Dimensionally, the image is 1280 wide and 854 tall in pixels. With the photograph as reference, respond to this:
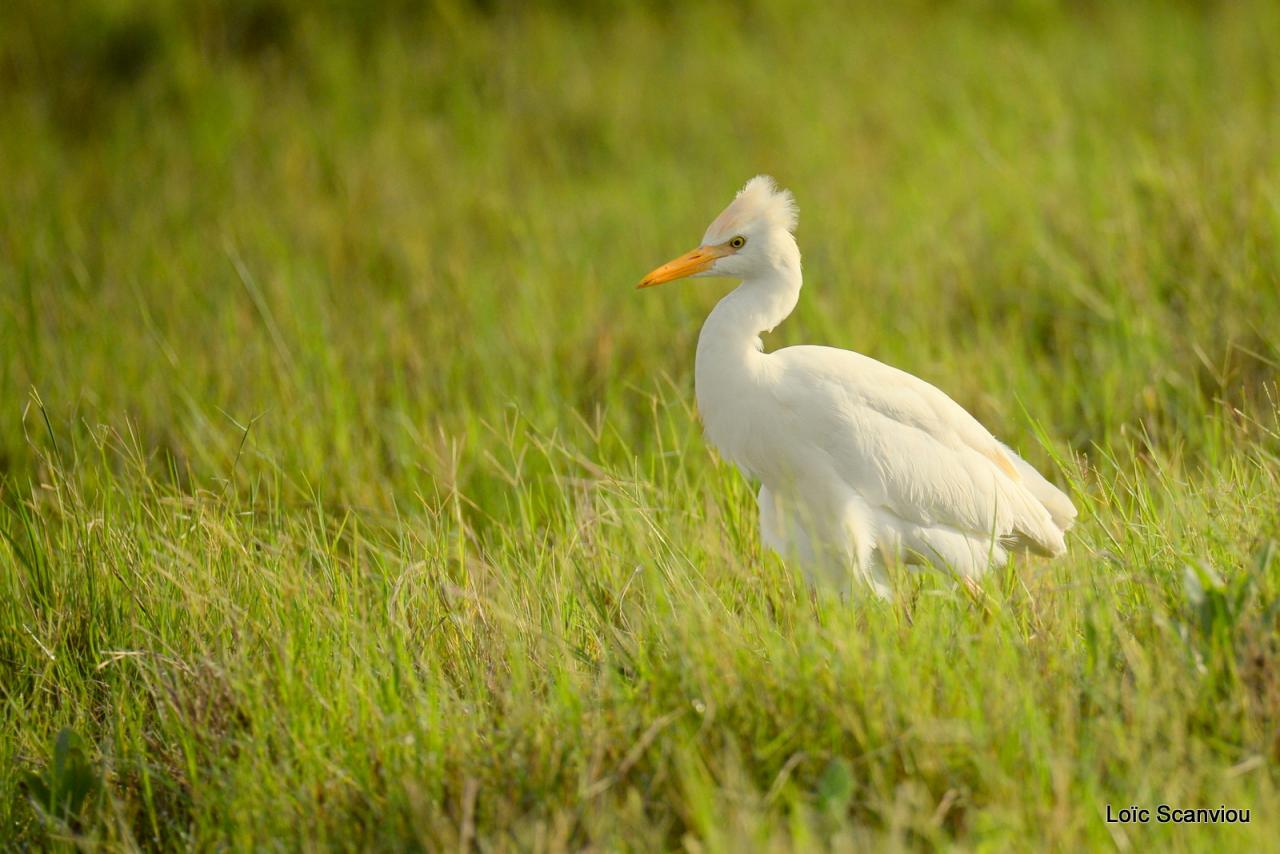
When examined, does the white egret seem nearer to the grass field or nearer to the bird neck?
the bird neck

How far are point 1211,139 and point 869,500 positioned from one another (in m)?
3.98

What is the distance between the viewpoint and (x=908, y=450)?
3463 millimetres

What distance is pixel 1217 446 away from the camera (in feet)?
12.2

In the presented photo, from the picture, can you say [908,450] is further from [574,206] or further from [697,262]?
[574,206]

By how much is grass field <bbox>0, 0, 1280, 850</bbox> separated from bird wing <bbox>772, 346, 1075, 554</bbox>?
8.2 inches

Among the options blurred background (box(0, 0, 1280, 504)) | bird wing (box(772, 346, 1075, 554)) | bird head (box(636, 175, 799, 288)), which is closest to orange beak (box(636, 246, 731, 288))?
bird head (box(636, 175, 799, 288))

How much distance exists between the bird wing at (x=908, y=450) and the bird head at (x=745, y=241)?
268 mm

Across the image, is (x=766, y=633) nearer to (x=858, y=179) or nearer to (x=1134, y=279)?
(x=1134, y=279)

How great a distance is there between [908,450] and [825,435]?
0.23 m

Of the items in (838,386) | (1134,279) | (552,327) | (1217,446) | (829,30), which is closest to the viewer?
(838,386)

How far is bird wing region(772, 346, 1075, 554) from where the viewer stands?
11.2 feet

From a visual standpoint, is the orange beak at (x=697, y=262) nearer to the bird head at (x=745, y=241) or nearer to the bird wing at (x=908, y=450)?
the bird head at (x=745, y=241)

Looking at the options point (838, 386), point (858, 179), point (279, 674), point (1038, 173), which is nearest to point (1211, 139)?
point (1038, 173)

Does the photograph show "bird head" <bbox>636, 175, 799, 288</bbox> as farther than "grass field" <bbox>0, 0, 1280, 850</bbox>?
Yes
